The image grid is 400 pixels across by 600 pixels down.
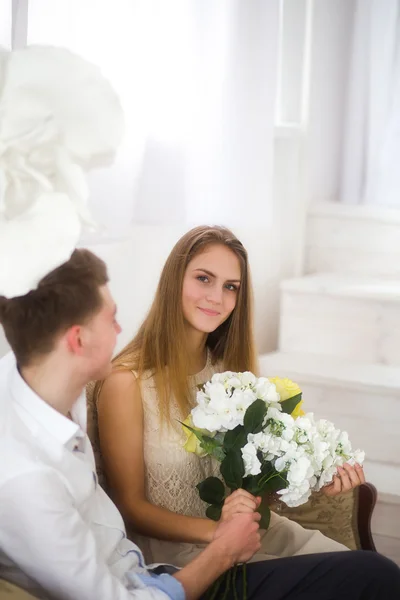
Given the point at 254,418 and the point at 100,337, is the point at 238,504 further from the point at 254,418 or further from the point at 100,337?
the point at 100,337

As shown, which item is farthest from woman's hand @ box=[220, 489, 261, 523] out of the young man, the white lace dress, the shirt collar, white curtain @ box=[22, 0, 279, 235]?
white curtain @ box=[22, 0, 279, 235]

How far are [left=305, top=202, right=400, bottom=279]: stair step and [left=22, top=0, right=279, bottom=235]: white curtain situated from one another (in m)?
0.44

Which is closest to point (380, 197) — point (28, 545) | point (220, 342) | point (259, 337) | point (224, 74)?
point (259, 337)

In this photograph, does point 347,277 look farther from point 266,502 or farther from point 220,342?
point 266,502

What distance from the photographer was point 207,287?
5.60 feet

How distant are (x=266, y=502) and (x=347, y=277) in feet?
5.38

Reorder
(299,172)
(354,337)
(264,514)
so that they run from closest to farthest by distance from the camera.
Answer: (264,514), (354,337), (299,172)

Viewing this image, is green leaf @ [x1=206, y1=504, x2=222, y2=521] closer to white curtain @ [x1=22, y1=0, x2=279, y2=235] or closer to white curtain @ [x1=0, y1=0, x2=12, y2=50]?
white curtain @ [x1=22, y1=0, x2=279, y2=235]

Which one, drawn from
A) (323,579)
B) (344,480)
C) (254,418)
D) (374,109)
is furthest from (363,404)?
(374,109)

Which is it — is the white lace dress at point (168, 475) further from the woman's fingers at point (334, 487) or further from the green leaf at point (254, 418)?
the green leaf at point (254, 418)

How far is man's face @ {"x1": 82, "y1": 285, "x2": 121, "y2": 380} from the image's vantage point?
3.99ft

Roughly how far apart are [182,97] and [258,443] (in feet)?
4.16

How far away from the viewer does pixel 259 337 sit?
2973 mm

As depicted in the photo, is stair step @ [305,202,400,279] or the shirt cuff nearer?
the shirt cuff
